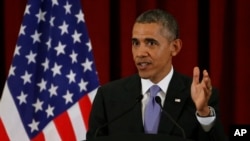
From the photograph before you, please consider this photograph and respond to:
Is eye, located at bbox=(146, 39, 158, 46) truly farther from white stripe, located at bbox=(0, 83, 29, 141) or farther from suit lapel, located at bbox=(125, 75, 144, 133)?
white stripe, located at bbox=(0, 83, 29, 141)

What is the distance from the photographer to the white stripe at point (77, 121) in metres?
2.67

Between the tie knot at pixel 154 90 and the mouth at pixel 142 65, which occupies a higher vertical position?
the mouth at pixel 142 65

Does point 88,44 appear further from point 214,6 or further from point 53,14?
point 214,6

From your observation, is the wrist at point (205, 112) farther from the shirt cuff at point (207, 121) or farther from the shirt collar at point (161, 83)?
the shirt collar at point (161, 83)

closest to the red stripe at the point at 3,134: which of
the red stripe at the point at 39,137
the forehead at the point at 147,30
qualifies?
the red stripe at the point at 39,137

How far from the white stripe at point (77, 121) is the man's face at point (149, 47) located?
876 mm

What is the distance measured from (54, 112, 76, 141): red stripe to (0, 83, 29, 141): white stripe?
0.19 metres

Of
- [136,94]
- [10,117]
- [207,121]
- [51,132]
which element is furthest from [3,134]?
[207,121]

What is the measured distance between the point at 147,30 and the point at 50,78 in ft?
3.23

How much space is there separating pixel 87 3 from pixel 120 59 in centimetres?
38

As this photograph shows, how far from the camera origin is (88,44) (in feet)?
8.86

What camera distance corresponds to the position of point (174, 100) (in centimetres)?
186

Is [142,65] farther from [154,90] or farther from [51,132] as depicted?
[51,132]

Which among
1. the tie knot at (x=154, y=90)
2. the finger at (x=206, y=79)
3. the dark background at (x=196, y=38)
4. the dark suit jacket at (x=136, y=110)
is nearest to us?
the finger at (x=206, y=79)
